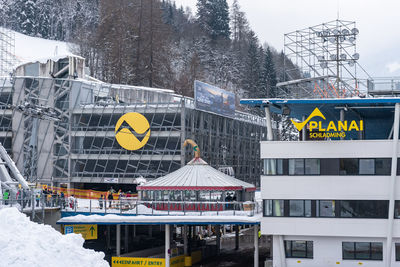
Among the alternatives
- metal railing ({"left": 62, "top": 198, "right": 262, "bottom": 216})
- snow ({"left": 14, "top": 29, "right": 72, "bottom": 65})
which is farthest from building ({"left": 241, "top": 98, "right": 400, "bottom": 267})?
snow ({"left": 14, "top": 29, "right": 72, "bottom": 65})

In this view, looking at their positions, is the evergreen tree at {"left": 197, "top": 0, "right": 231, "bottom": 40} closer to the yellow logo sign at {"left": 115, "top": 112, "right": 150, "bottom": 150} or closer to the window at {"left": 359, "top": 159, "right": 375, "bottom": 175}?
the yellow logo sign at {"left": 115, "top": 112, "right": 150, "bottom": 150}

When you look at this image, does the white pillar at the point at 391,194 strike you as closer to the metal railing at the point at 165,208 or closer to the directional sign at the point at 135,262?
the metal railing at the point at 165,208

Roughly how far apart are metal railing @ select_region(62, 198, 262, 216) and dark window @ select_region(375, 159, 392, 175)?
10088 millimetres

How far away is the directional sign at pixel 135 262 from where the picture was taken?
1894 inches

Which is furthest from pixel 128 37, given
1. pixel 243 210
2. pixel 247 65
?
pixel 243 210

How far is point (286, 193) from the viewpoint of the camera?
140ft

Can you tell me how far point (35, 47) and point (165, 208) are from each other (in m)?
142

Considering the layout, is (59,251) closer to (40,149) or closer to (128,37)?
(40,149)

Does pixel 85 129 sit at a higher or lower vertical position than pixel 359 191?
higher

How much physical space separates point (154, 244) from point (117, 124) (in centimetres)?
2274

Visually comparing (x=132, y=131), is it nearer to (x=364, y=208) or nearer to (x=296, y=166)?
(x=296, y=166)

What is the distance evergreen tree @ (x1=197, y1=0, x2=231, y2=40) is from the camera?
16200 cm

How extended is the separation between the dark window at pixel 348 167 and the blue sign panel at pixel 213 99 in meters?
34.5

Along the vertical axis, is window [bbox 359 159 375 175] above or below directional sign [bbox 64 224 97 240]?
above
